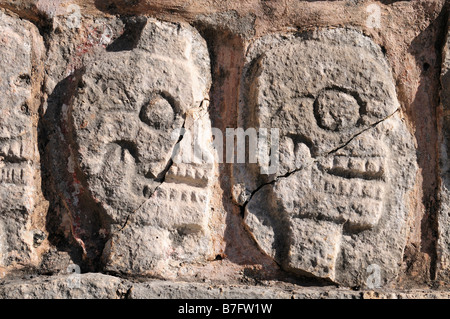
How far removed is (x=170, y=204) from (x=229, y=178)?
24 centimetres

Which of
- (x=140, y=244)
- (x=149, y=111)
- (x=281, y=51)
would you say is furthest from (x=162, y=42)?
(x=140, y=244)

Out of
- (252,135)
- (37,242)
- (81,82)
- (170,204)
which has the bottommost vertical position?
(37,242)

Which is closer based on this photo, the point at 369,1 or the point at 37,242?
the point at 37,242

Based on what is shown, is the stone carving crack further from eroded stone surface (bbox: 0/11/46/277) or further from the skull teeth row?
eroded stone surface (bbox: 0/11/46/277)

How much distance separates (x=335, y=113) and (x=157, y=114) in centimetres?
61

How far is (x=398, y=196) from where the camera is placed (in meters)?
2.22

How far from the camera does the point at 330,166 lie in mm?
2195

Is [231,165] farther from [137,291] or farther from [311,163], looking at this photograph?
[137,291]

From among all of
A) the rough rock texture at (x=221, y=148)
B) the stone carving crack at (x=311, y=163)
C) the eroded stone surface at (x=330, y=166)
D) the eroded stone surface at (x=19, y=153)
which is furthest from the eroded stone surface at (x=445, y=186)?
the eroded stone surface at (x=19, y=153)

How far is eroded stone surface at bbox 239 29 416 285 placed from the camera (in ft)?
7.11

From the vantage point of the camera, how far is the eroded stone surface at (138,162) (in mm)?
2119

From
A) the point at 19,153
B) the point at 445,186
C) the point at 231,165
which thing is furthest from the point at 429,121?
the point at 19,153

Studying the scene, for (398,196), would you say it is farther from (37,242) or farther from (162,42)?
(37,242)

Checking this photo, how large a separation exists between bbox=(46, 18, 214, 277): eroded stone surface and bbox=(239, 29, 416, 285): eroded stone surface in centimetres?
20
